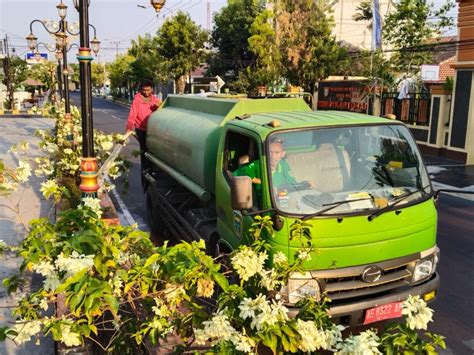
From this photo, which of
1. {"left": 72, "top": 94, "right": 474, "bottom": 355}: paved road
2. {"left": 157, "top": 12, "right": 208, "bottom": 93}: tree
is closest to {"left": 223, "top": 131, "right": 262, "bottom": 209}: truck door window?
{"left": 72, "top": 94, "right": 474, "bottom": 355}: paved road

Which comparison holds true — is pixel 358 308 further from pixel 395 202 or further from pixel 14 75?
pixel 14 75

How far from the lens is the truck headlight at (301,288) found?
3811 mm

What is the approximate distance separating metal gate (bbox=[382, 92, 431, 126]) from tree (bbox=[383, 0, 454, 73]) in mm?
6665

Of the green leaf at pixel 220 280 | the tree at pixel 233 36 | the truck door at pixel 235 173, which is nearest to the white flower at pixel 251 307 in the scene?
the green leaf at pixel 220 280

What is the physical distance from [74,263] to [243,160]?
247 centimetres

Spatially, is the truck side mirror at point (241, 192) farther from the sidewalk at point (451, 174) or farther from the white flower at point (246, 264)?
the sidewalk at point (451, 174)

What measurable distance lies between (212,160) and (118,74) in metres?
71.9

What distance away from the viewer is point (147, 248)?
3.24 m

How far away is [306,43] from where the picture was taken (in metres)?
29.2

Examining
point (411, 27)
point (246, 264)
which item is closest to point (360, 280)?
point (246, 264)

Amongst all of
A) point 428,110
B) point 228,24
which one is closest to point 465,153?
point 428,110

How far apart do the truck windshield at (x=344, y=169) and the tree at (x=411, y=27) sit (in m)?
24.1

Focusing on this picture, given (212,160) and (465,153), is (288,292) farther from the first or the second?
(465,153)

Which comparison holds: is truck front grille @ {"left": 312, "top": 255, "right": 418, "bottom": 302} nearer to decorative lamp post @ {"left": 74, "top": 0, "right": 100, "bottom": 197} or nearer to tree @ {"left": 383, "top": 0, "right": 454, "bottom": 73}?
decorative lamp post @ {"left": 74, "top": 0, "right": 100, "bottom": 197}
